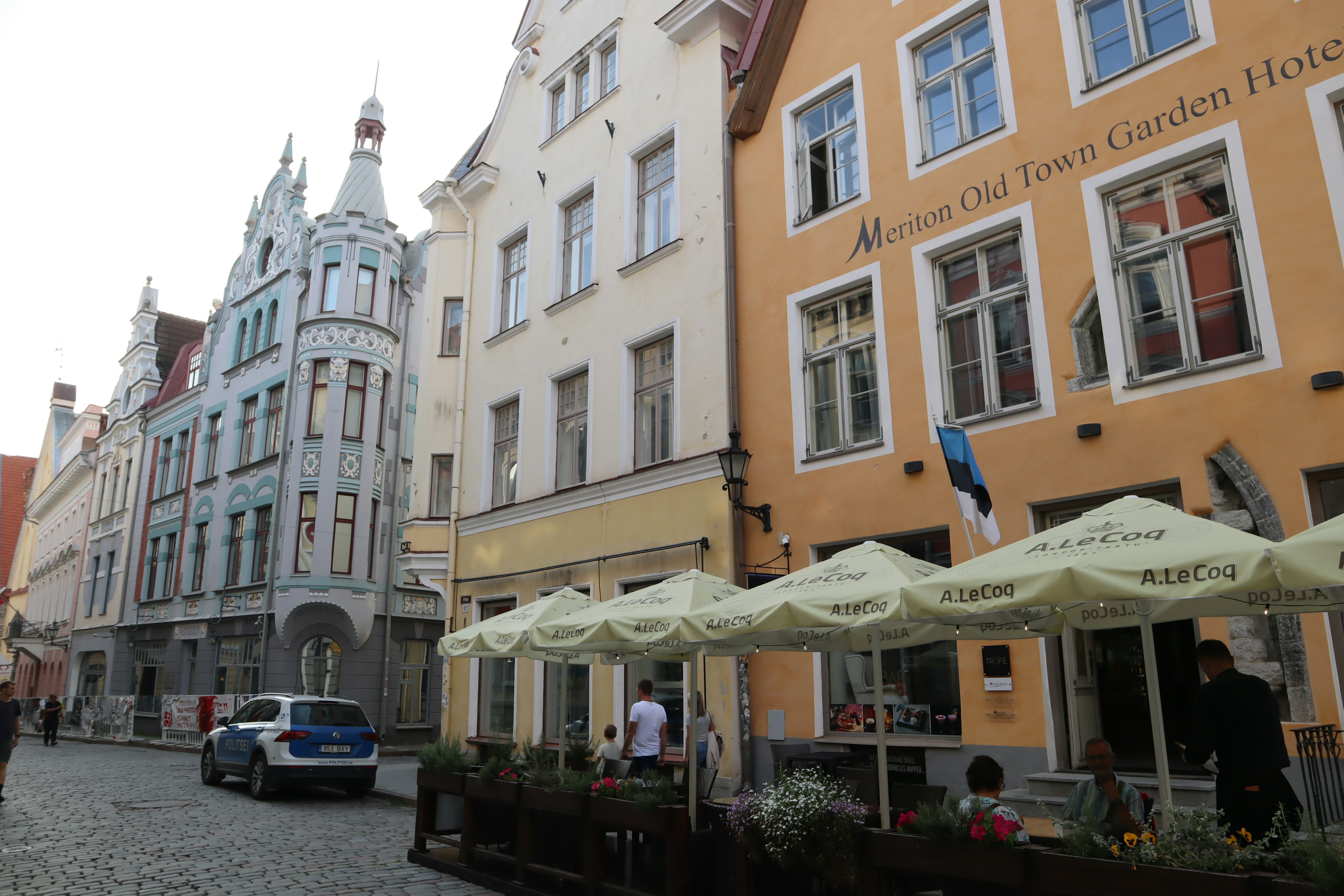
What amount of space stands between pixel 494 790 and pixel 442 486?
1413 cm

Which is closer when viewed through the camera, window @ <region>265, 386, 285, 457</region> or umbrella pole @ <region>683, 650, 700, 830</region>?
umbrella pole @ <region>683, 650, 700, 830</region>

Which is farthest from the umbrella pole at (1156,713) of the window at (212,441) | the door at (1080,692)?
the window at (212,441)

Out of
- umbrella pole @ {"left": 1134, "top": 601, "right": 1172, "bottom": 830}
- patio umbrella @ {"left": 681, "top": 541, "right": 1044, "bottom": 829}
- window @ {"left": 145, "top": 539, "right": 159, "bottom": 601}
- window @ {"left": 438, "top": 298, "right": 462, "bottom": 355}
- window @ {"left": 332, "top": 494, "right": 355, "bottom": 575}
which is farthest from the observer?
window @ {"left": 145, "top": 539, "right": 159, "bottom": 601}

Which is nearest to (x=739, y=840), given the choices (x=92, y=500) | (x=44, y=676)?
(x=92, y=500)

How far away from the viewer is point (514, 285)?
19234 millimetres

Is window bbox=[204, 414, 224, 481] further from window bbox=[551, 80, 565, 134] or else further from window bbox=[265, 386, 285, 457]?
window bbox=[551, 80, 565, 134]

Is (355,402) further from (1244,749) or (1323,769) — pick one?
(1244,749)

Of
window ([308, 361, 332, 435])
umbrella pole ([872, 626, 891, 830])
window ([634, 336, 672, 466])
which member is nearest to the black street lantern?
window ([634, 336, 672, 466])

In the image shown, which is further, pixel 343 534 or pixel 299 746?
pixel 343 534

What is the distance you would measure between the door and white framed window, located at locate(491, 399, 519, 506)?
10966 millimetres

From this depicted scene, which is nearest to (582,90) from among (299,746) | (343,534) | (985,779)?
(299,746)

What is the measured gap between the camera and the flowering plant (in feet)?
19.8

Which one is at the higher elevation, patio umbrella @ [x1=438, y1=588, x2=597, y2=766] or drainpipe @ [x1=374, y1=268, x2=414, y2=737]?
drainpipe @ [x1=374, y1=268, x2=414, y2=737]

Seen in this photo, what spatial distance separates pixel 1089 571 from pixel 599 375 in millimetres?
11632
